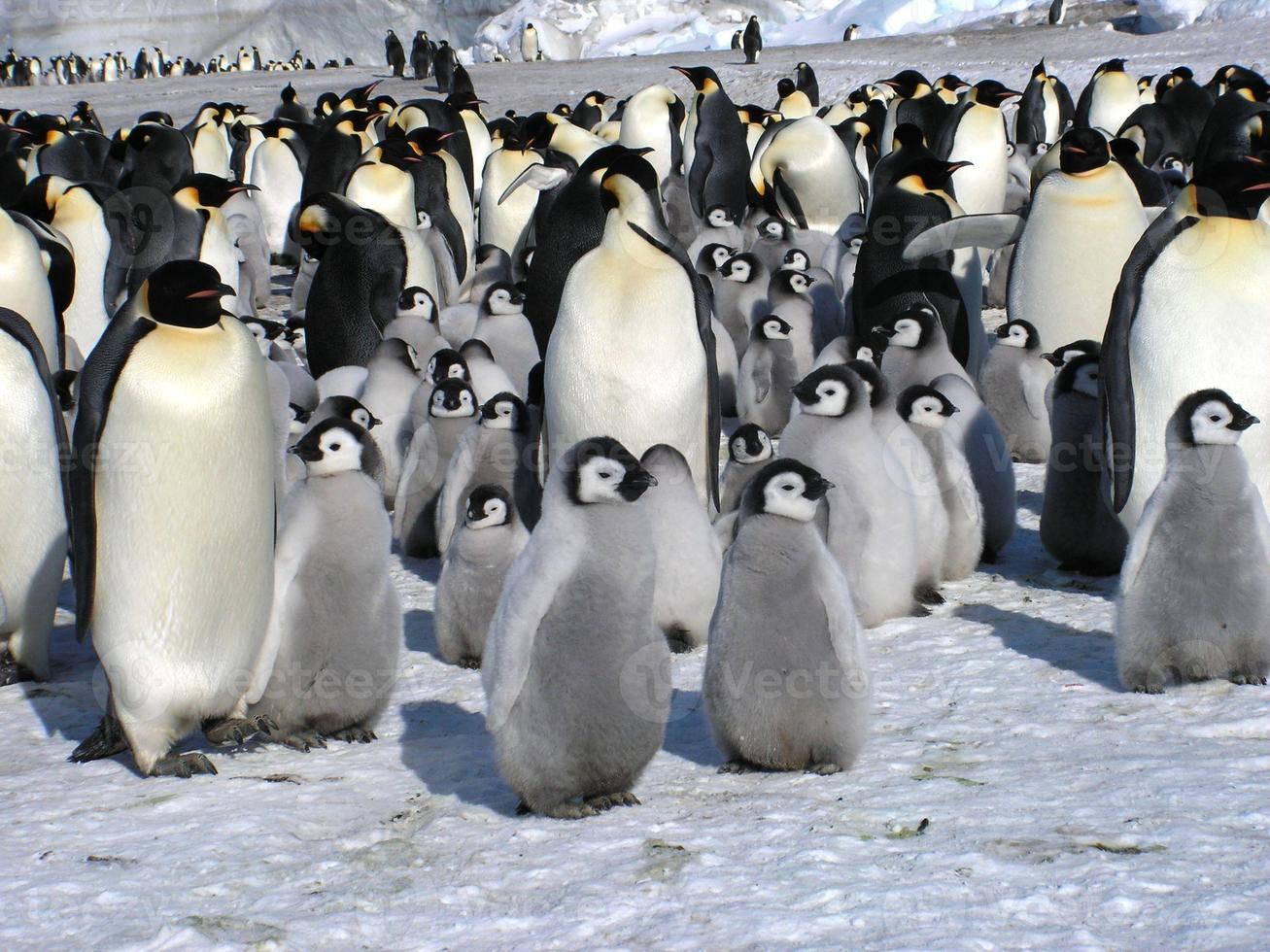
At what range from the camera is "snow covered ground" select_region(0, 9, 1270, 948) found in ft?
8.06

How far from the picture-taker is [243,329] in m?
3.62

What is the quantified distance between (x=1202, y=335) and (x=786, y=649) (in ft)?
7.21

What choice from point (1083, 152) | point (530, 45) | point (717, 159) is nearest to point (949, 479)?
point (1083, 152)

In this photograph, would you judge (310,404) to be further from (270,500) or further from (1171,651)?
(1171,651)

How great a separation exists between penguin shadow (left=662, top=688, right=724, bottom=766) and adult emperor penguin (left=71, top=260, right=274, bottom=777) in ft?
3.28

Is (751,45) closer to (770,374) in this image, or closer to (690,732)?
(770,374)

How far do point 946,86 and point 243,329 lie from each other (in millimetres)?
14740

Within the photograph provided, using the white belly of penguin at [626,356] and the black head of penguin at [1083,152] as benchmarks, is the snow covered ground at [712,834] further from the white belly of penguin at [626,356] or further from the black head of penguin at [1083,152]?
the black head of penguin at [1083,152]

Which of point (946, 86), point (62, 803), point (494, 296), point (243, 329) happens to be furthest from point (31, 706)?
point (946, 86)

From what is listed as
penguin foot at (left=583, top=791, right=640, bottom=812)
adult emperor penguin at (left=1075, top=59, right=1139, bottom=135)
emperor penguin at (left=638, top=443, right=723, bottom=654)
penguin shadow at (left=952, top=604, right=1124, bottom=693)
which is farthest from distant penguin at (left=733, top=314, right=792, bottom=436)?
adult emperor penguin at (left=1075, top=59, right=1139, bottom=135)

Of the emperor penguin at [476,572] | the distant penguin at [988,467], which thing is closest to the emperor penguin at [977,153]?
the distant penguin at [988,467]

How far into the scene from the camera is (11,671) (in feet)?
13.7

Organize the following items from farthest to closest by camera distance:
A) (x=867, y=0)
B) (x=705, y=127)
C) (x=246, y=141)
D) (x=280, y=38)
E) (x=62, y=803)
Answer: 1. (x=280, y=38)
2. (x=867, y=0)
3. (x=246, y=141)
4. (x=705, y=127)
5. (x=62, y=803)

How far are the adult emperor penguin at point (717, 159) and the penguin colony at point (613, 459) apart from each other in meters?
4.25
